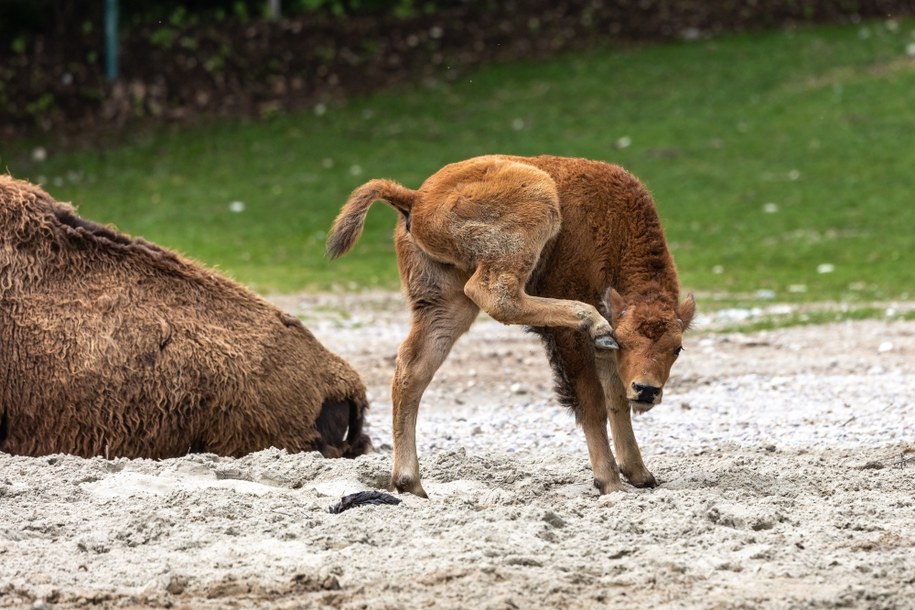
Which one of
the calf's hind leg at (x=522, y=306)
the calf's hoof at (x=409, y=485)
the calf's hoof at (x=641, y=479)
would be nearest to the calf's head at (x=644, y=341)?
the calf's hind leg at (x=522, y=306)

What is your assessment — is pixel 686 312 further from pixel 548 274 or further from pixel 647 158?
pixel 647 158

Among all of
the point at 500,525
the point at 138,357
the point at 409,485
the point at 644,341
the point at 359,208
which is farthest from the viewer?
the point at 138,357

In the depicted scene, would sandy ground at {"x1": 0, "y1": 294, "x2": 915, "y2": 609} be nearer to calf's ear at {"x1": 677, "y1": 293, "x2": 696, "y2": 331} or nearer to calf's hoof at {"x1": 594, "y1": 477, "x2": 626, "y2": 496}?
calf's hoof at {"x1": 594, "y1": 477, "x2": 626, "y2": 496}

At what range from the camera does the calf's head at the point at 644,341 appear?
6016 mm

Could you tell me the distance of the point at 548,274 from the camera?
6520 millimetres

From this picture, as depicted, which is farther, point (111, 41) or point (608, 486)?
point (111, 41)

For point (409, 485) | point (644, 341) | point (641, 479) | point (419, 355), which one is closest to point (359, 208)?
point (419, 355)

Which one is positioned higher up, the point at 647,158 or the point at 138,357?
the point at 647,158

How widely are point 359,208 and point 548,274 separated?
92cm

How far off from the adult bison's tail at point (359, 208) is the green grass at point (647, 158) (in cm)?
798

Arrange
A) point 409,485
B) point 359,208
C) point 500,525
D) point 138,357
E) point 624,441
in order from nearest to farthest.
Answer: point 500,525 → point 409,485 → point 359,208 → point 624,441 → point 138,357

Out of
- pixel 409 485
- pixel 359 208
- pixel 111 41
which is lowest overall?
pixel 409 485

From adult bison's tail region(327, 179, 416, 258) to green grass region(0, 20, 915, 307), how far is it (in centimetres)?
798

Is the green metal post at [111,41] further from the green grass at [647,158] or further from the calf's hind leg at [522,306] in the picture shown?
the calf's hind leg at [522,306]
